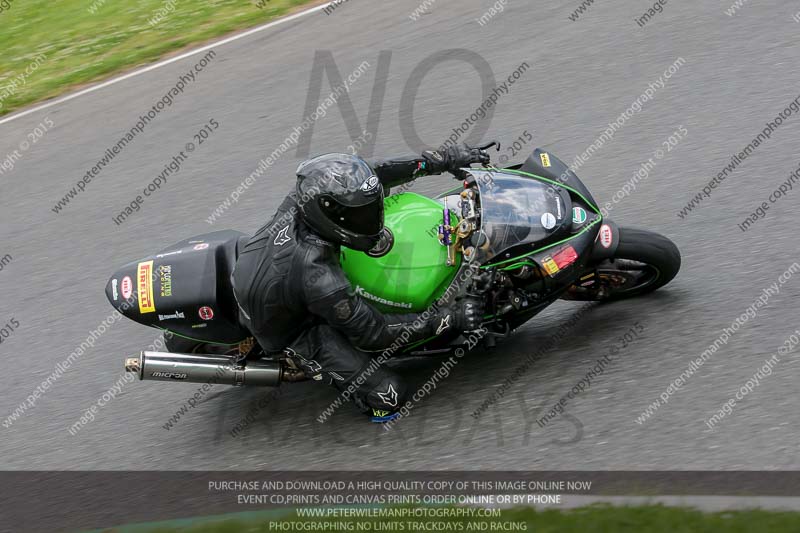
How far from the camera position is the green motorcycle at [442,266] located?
4.88 metres

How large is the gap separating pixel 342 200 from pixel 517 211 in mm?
1000

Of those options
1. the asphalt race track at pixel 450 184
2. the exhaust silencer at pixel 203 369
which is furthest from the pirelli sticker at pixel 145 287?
the asphalt race track at pixel 450 184

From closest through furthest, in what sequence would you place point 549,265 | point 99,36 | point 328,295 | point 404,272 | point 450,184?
1. point 328,295
2. point 549,265
3. point 404,272
4. point 450,184
5. point 99,36

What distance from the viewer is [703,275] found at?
18.3 ft

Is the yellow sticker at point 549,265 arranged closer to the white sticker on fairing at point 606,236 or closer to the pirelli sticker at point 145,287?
the white sticker on fairing at point 606,236

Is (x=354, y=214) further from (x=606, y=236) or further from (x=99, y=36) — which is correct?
(x=99, y=36)

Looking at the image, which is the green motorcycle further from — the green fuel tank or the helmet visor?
the helmet visor

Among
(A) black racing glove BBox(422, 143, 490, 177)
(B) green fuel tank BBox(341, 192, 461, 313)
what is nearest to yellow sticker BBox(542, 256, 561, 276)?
(B) green fuel tank BBox(341, 192, 461, 313)

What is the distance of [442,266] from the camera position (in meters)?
4.98

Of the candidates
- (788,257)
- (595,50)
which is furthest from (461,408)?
(595,50)

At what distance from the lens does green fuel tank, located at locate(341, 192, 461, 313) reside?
195 inches

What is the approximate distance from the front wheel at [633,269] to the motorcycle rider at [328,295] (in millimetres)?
925

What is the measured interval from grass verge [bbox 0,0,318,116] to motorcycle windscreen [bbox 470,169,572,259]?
6.06 metres

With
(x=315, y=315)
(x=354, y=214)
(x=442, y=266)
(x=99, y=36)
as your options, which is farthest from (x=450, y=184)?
(x=99, y=36)
